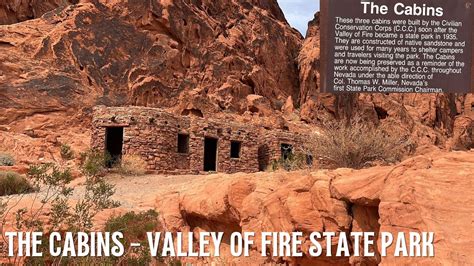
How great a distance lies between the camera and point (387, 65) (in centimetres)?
550

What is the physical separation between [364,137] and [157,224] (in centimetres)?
424

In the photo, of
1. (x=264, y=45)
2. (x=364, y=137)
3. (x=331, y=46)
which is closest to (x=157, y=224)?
(x=364, y=137)

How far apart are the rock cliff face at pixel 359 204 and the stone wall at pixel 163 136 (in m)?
9.90

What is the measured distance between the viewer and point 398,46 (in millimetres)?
5520

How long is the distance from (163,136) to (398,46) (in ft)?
46.7

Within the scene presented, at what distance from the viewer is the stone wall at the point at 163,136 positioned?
1853 cm

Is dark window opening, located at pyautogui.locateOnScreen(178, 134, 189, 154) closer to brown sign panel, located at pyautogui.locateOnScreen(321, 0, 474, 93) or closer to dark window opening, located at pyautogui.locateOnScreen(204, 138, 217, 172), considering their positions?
dark window opening, located at pyautogui.locateOnScreen(204, 138, 217, 172)

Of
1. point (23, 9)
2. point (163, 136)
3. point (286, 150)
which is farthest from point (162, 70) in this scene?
point (23, 9)

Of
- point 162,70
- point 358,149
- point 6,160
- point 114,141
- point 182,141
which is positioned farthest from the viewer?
point 162,70

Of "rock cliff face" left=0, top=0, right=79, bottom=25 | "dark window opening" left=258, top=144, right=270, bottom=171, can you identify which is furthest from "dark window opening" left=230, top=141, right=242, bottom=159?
"rock cliff face" left=0, top=0, right=79, bottom=25

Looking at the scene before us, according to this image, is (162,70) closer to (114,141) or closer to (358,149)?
(114,141)

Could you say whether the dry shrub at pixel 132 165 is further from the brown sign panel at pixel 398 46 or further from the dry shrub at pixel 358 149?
the brown sign panel at pixel 398 46

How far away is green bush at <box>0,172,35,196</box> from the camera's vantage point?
43.8ft

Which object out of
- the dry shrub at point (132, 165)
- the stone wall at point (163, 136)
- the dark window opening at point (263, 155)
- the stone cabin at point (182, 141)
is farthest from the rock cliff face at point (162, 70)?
the dry shrub at point (132, 165)
